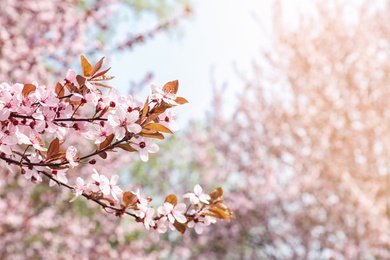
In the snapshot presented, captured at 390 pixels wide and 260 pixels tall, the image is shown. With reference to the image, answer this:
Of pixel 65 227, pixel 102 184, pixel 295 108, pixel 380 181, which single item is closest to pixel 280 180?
pixel 295 108

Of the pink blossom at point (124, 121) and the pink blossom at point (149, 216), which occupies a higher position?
the pink blossom at point (124, 121)

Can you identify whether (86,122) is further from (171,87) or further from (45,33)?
(45,33)

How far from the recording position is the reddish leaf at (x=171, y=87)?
1818mm

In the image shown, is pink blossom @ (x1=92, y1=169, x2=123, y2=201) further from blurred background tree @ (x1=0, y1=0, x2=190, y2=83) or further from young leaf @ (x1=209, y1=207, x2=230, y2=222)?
blurred background tree @ (x1=0, y1=0, x2=190, y2=83)

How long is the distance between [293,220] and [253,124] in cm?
195

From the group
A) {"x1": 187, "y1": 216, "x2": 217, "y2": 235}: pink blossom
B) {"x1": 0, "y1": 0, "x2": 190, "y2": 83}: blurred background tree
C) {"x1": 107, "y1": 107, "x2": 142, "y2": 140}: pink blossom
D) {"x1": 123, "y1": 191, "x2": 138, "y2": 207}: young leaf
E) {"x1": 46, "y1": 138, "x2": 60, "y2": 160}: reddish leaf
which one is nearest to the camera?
{"x1": 107, "y1": 107, "x2": 142, "y2": 140}: pink blossom

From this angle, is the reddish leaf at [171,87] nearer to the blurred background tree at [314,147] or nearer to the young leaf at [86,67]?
the young leaf at [86,67]

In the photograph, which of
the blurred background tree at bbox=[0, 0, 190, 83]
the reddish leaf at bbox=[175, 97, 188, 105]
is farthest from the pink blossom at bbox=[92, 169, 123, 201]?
the blurred background tree at bbox=[0, 0, 190, 83]

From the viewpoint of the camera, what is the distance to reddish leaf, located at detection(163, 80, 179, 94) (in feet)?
5.97

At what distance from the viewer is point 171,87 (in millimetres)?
1825

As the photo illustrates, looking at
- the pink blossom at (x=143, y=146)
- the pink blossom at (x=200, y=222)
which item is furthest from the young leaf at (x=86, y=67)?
the pink blossom at (x=200, y=222)

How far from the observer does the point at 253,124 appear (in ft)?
33.7

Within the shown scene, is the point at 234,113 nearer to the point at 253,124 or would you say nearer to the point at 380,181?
the point at 253,124

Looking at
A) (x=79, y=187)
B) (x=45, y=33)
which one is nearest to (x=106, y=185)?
(x=79, y=187)
